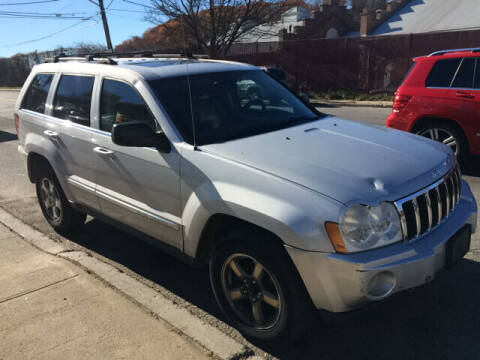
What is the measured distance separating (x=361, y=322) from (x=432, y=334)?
46cm

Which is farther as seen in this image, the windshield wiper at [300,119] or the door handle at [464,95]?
the door handle at [464,95]

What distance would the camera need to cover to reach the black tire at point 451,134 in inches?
255

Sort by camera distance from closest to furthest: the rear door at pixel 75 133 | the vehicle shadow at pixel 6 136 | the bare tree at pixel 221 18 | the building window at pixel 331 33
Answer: the rear door at pixel 75 133 < the vehicle shadow at pixel 6 136 < the bare tree at pixel 221 18 < the building window at pixel 331 33

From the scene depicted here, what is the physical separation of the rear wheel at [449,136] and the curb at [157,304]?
15.9 feet

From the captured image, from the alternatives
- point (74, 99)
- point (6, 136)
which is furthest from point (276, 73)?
point (6, 136)

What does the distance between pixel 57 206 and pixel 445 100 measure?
5.27 meters

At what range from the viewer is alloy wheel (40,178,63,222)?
491cm

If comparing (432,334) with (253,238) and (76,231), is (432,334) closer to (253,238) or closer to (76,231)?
(253,238)

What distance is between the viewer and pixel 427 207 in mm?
2785

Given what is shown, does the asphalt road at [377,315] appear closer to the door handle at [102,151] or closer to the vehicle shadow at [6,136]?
the door handle at [102,151]

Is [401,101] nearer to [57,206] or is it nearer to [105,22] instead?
[57,206]

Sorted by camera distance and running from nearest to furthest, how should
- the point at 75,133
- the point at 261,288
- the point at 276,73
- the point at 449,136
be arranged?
the point at 261,288 < the point at 75,133 < the point at 276,73 < the point at 449,136

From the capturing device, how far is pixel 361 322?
10.5 ft

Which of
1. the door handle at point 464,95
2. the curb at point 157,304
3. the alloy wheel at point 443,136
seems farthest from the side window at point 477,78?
the curb at point 157,304
